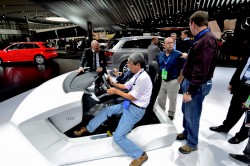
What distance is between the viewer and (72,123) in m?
1.81

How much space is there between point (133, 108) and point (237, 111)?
1.64 metres

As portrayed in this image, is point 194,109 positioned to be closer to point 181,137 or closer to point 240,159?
point 181,137

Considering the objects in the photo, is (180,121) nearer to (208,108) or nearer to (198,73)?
(208,108)

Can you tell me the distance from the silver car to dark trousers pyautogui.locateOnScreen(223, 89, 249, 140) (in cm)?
374

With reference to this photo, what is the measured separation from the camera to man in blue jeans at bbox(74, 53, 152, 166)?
1.80 m

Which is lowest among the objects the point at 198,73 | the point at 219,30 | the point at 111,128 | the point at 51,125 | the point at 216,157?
the point at 216,157

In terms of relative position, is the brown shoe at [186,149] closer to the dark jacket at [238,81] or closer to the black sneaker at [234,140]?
the black sneaker at [234,140]

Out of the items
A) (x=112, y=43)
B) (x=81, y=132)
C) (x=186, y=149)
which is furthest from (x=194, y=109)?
(x=112, y=43)

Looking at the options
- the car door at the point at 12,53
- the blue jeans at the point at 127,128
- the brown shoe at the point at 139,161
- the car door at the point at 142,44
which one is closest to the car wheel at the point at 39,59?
the car door at the point at 12,53

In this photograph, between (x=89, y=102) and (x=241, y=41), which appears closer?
(x=89, y=102)

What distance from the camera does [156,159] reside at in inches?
82.4

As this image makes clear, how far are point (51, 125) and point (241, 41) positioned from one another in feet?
34.6

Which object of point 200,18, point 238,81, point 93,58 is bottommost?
point 238,81

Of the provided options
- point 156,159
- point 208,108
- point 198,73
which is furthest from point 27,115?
point 208,108
